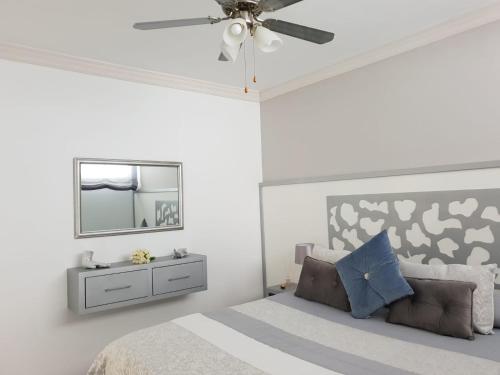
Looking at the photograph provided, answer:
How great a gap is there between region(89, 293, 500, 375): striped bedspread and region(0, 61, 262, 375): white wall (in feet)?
3.27

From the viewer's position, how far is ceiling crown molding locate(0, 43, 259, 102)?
2.88 m

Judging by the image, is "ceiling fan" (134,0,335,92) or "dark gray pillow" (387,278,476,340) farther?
"dark gray pillow" (387,278,476,340)

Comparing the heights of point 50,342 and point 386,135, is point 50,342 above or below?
below

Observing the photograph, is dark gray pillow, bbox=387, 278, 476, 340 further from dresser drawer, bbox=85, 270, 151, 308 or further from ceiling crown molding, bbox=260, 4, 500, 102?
dresser drawer, bbox=85, 270, 151, 308

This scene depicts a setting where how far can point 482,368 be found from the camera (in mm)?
1637

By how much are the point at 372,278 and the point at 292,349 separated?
800mm

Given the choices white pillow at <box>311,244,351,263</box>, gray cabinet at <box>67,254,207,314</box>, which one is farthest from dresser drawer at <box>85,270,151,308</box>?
white pillow at <box>311,244,351,263</box>

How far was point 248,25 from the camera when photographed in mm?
1804

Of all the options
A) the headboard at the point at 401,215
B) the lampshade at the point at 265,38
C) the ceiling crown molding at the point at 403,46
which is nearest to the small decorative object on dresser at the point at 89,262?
the headboard at the point at 401,215

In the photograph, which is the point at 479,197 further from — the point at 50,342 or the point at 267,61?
the point at 50,342

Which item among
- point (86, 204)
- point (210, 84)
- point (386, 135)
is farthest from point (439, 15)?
point (86, 204)

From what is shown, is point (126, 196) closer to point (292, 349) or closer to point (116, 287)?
point (116, 287)

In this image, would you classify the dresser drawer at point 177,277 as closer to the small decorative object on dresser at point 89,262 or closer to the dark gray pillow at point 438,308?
the small decorative object on dresser at point 89,262

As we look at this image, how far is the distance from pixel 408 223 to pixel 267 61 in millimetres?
1792
